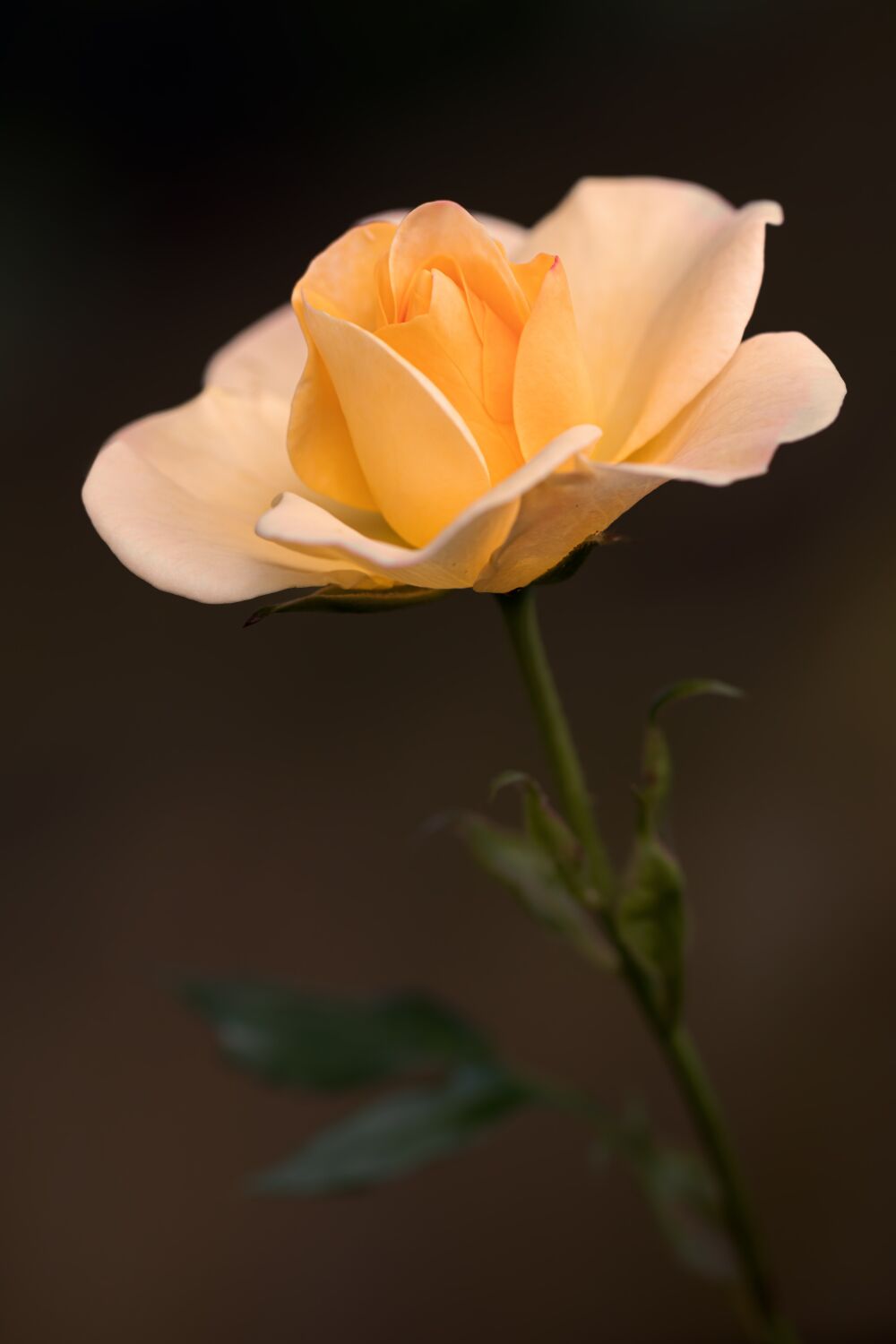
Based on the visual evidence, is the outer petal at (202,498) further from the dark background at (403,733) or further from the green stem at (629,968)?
the dark background at (403,733)

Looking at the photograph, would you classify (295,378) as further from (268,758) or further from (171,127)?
(171,127)

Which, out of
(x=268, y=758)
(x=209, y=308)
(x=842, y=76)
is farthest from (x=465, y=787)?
(x=842, y=76)

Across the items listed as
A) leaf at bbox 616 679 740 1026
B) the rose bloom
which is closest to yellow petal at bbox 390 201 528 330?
the rose bloom

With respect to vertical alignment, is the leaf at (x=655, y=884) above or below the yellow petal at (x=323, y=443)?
below

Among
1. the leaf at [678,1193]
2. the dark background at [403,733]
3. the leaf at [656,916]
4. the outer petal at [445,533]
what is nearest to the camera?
the outer petal at [445,533]

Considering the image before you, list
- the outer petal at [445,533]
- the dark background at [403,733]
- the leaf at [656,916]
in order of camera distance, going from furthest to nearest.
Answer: the dark background at [403,733]
the leaf at [656,916]
the outer petal at [445,533]

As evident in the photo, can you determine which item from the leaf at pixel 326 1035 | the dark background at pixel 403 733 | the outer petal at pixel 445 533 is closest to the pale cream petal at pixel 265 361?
the outer petal at pixel 445 533

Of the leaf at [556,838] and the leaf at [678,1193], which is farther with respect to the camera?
the leaf at [678,1193]

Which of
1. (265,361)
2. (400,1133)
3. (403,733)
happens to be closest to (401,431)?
(265,361)
